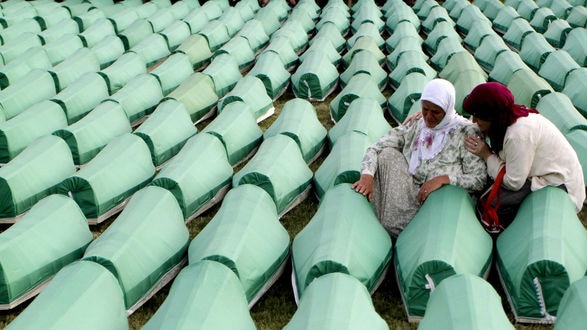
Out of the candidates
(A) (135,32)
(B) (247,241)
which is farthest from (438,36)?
(B) (247,241)

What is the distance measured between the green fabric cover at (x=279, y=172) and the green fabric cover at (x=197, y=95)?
1589 mm

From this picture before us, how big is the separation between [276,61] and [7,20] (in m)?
4.71

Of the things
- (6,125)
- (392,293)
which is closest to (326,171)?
(392,293)

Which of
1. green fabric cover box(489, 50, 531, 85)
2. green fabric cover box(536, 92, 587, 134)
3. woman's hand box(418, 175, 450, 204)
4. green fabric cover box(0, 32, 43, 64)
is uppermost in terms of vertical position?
woman's hand box(418, 175, 450, 204)

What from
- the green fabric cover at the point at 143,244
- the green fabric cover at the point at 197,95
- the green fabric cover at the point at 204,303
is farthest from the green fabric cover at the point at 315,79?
the green fabric cover at the point at 204,303

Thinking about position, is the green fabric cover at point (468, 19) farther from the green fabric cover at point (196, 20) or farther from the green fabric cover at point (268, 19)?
the green fabric cover at point (196, 20)

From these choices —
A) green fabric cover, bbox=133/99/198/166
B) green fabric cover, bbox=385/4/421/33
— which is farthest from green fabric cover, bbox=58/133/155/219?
green fabric cover, bbox=385/4/421/33

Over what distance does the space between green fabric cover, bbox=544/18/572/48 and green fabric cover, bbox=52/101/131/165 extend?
6212 millimetres

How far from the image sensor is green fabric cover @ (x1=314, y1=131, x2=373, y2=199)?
4.75m

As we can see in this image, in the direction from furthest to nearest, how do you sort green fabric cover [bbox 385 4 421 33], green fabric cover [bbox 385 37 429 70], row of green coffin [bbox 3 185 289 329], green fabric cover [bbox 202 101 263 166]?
green fabric cover [bbox 385 4 421 33] → green fabric cover [bbox 385 37 429 70] → green fabric cover [bbox 202 101 263 166] → row of green coffin [bbox 3 185 289 329]

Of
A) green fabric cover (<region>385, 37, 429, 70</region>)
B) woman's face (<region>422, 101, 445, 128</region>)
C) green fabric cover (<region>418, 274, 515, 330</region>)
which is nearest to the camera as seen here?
Answer: green fabric cover (<region>418, 274, 515, 330</region>)

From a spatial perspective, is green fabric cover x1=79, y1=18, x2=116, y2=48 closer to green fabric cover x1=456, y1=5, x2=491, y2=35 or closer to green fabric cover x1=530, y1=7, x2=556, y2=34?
green fabric cover x1=456, y1=5, x2=491, y2=35

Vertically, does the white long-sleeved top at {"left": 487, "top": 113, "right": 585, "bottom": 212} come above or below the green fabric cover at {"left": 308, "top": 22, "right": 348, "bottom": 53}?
above

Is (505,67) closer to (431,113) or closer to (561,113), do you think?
(561,113)
